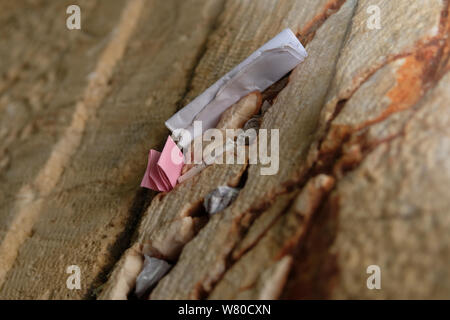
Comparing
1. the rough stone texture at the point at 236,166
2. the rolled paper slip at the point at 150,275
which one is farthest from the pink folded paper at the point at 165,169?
the rolled paper slip at the point at 150,275

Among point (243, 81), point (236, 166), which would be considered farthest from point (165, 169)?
point (243, 81)

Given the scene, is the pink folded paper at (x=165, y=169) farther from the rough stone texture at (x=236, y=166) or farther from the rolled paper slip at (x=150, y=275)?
the rolled paper slip at (x=150, y=275)

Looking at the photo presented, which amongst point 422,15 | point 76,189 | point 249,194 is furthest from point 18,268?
point 422,15

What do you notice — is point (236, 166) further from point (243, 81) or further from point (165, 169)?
point (243, 81)

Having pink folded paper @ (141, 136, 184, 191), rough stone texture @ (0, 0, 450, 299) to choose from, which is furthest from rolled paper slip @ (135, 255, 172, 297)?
pink folded paper @ (141, 136, 184, 191)
